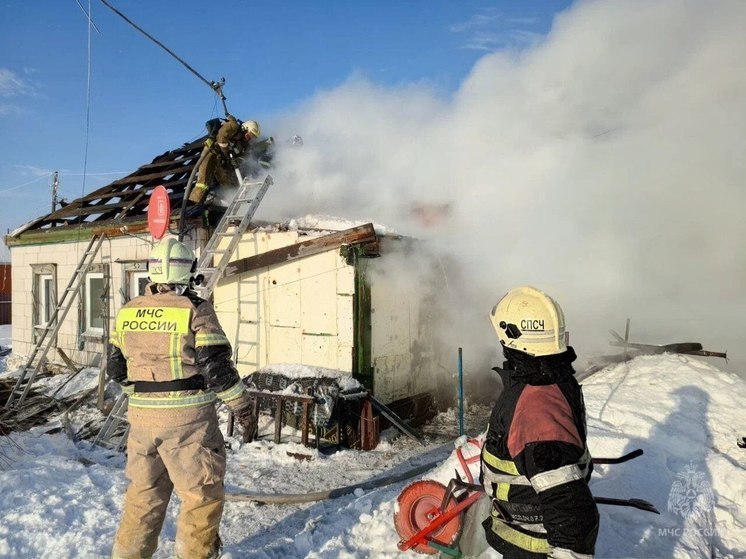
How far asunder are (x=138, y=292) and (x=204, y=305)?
615cm

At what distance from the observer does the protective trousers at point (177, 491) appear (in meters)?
2.77

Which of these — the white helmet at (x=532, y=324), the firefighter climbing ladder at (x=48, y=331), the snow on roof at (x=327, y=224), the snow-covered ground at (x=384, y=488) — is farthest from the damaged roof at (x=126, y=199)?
the white helmet at (x=532, y=324)

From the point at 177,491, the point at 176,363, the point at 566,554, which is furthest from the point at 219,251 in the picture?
the point at 566,554

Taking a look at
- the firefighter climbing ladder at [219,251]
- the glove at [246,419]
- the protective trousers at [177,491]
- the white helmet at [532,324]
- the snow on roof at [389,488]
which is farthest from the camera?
the firefighter climbing ladder at [219,251]

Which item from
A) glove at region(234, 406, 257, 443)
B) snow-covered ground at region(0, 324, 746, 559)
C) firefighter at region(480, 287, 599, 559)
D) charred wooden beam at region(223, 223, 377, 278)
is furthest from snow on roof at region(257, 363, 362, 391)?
firefighter at region(480, 287, 599, 559)

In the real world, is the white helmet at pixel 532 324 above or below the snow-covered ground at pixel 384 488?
above

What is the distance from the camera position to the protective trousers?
109 inches

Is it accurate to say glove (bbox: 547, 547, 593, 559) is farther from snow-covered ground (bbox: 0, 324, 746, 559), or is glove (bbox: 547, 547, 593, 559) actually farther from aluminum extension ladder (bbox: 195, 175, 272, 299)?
aluminum extension ladder (bbox: 195, 175, 272, 299)

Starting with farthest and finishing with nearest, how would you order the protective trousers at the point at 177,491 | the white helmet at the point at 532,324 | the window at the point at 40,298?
the window at the point at 40,298
the protective trousers at the point at 177,491
the white helmet at the point at 532,324

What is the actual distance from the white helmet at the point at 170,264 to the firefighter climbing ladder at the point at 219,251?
3.24 metres

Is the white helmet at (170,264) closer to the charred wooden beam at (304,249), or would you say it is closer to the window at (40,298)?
the charred wooden beam at (304,249)

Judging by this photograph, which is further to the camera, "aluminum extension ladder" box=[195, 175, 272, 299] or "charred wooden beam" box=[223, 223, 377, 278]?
"aluminum extension ladder" box=[195, 175, 272, 299]

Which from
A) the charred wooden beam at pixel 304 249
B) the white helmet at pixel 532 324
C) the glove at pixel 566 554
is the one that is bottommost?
the glove at pixel 566 554

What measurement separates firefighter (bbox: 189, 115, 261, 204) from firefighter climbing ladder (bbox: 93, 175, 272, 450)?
85 cm
